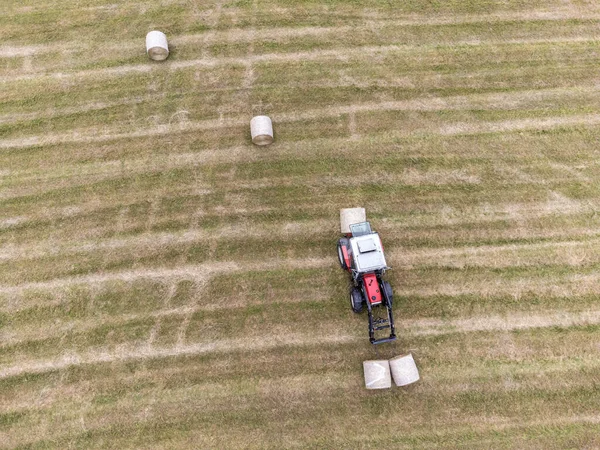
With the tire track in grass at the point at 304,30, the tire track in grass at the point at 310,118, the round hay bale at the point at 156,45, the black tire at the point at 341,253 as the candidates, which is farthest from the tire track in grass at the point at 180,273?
the tire track in grass at the point at 304,30

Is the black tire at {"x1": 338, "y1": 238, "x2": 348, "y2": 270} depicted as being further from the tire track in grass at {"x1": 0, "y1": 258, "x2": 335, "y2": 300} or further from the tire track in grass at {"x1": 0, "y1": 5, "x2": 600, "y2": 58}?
the tire track in grass at {"x1": 0, "y1": 5, "x2": 600, "y2": 58}

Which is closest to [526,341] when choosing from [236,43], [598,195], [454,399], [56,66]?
[454,399]

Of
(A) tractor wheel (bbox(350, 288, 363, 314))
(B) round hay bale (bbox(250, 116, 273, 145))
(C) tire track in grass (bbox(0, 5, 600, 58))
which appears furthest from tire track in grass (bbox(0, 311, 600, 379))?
(C) tire track in grass (bbox(0, 5, 600, 58))

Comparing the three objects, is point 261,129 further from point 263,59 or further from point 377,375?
point 377,375

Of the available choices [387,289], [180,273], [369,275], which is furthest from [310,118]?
[180,273]

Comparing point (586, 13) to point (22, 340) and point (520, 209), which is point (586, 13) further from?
point (22, 340)
